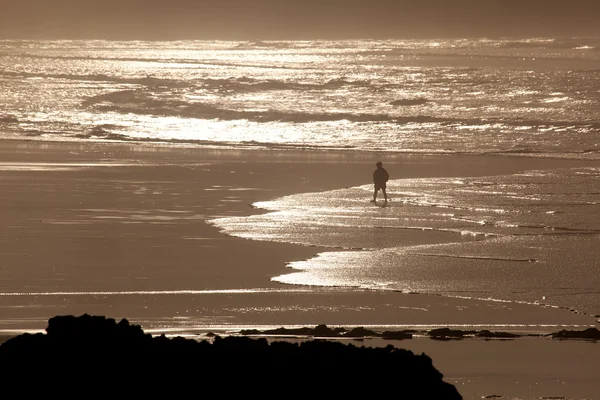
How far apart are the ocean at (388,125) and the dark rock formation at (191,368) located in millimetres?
5800

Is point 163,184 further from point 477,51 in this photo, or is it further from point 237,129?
point 477,51

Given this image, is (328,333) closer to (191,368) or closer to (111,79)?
(191,368)

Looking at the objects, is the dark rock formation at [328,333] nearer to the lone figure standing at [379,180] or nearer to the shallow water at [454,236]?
the shallow water at [454,236]

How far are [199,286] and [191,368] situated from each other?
6.34m

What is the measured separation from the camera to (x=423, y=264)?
14.9 meters

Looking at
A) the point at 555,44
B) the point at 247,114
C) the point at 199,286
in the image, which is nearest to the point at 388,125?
the point at 247,114

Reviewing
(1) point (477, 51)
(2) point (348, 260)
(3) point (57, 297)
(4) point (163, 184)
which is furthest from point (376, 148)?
(1) point (477, 51)

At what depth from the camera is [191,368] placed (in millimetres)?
6773

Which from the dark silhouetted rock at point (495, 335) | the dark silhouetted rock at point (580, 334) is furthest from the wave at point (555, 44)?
the dark silhouetted rock at point (495, 335)

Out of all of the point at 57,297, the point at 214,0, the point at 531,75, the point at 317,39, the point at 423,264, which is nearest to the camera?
the point at 57,297

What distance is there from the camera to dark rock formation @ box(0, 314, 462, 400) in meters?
6.57

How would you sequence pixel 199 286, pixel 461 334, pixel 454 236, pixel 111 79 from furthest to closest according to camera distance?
pixel 111 79, pixel 454 236, pixel 199 286, pixel 461 334

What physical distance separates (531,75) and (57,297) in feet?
170

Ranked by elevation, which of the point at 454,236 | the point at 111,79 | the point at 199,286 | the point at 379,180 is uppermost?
the point at 111,79
